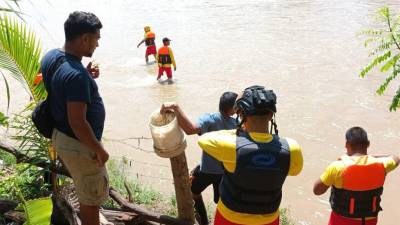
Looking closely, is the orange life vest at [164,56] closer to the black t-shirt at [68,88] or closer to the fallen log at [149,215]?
the fallen log at [149,215]

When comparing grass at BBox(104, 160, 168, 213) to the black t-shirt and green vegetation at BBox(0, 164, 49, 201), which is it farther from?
the black t-shirt

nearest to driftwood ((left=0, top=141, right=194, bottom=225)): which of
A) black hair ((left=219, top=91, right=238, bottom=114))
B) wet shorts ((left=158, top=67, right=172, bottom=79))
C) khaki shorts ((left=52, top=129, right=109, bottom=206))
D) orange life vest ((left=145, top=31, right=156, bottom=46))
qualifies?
khaki shorts ((left=52, top=129, right=109, bottom=206))

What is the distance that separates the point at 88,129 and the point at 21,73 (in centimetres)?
147

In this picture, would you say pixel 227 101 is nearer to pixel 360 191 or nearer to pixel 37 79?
pixel 360 191

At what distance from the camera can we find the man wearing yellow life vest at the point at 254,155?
2.72m

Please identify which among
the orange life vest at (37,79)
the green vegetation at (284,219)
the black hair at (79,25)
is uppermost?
the black hair at (79,25)

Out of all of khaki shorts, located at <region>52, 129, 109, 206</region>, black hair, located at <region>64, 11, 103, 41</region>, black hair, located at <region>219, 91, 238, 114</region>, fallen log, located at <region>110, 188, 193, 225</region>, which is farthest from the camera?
black hair, located at <region>219, 91, 238, 114</region>

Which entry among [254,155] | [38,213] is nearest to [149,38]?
[254,155]

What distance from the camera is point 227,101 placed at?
4.21 meters

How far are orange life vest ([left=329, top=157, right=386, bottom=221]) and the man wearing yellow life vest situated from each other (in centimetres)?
84

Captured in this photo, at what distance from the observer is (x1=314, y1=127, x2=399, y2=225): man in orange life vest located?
11.5 feet

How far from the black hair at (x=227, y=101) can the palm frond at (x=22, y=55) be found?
162 centimetres

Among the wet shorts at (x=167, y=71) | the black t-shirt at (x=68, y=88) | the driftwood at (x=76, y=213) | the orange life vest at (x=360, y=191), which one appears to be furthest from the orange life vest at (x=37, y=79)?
the wet shorts at (x=167, y=71)

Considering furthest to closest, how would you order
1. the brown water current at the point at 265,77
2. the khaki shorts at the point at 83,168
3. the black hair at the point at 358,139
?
the brown water current at the point at 265,77 < the black hair at the point at 358,139 < the khaki shorts at the point at 83,168
